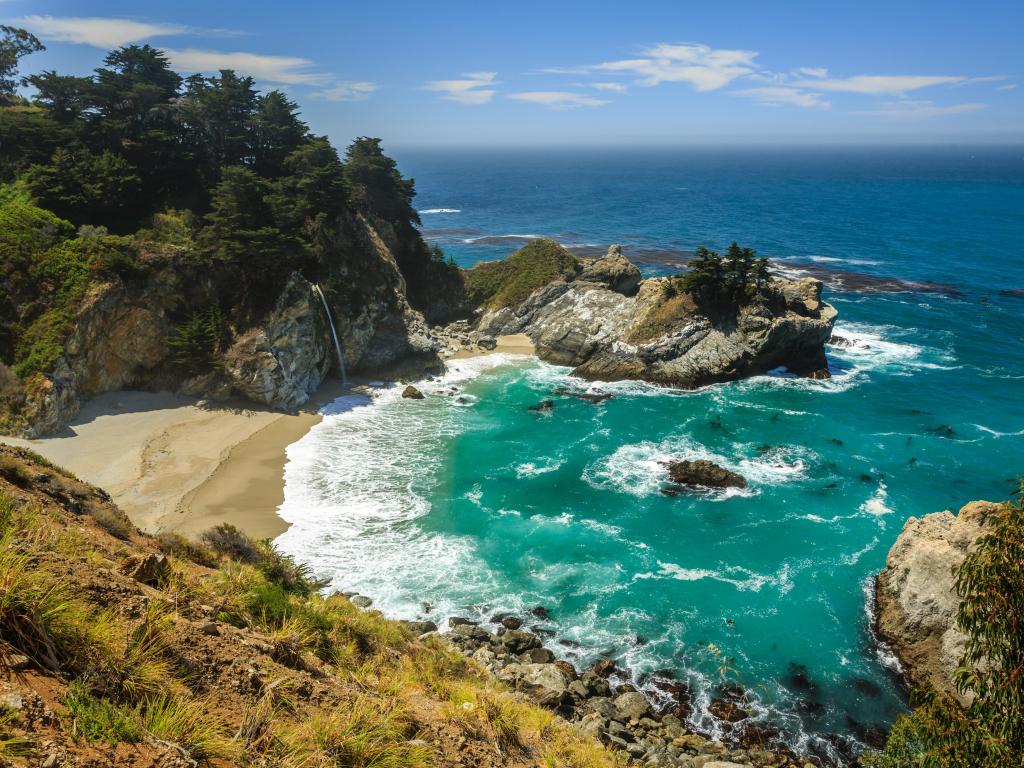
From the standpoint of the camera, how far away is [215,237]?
127 ft

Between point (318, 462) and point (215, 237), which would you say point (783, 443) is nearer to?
point (318, 462)

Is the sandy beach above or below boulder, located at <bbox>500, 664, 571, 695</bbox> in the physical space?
above

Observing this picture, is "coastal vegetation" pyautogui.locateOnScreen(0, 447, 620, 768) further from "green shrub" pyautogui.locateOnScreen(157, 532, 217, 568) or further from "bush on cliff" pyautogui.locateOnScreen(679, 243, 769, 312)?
"bush on cliff" pyautogui.locateOnScreen(679, 243, 769, 312)

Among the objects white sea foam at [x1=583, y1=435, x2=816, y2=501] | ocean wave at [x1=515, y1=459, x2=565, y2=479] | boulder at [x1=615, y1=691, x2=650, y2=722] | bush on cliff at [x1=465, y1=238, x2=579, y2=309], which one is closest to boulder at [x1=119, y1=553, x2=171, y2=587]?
boulder at [x1=615, y1=691, x2=650, y2=722]

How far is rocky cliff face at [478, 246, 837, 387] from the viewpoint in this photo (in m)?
46.1

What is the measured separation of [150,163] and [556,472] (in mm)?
39125

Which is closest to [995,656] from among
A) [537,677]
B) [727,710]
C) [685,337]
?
[727,710]

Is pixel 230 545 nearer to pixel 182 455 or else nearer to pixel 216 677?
pixel 216 677

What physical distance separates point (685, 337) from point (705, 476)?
58.5 feet

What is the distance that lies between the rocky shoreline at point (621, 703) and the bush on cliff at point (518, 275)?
4096 centimetres

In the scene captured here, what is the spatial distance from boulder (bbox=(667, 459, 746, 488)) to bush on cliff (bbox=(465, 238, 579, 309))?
29750mm

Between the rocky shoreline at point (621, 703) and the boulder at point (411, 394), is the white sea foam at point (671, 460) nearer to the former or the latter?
the rocky shoreline at point (621, 703)

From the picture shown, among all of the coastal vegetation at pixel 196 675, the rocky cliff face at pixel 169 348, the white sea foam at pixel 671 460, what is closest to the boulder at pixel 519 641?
the coastal vegetation at pixel 196 675

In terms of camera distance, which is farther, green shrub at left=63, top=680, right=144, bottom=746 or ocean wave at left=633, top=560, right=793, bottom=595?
ocean wave at left=633, top=560, right=793, bottom=595
